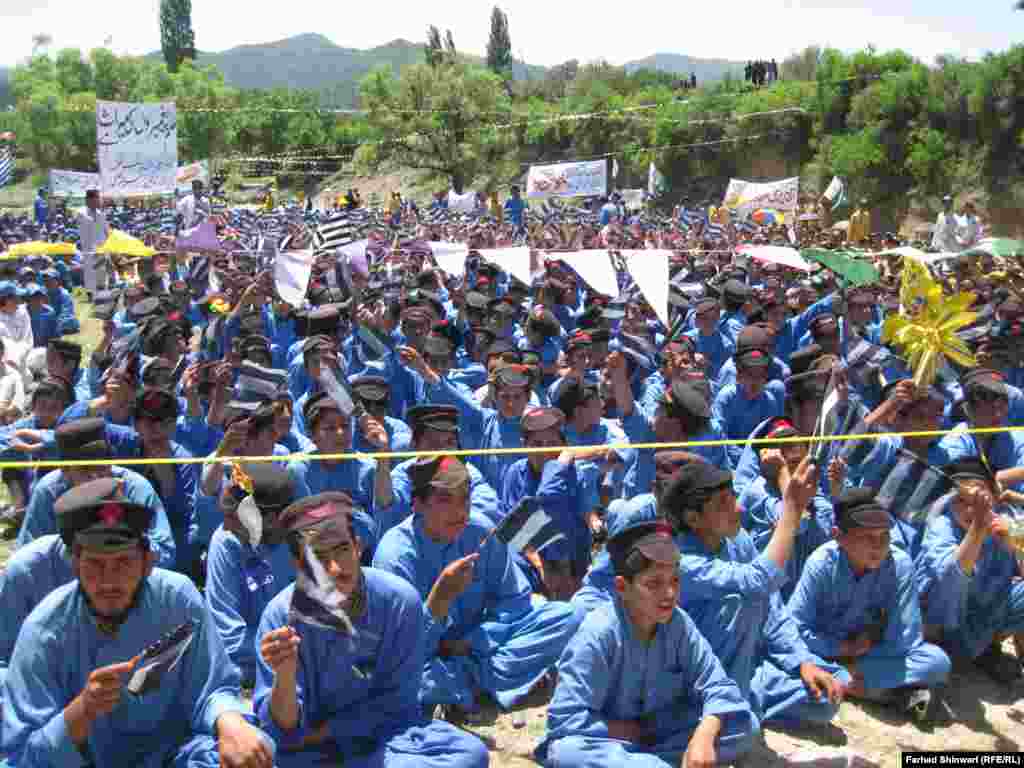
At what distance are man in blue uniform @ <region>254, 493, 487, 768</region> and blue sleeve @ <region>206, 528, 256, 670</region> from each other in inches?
39.3

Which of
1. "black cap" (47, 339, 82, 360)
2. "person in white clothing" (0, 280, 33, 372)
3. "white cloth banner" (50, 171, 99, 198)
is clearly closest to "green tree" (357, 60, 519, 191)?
"white cloth banner" (50, 171, 99, 198)

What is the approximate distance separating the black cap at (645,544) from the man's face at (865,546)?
1.25 meters

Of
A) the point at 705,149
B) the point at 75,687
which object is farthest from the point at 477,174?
the point at 75,687

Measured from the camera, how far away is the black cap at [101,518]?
138 inches

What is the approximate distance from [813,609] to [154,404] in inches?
155

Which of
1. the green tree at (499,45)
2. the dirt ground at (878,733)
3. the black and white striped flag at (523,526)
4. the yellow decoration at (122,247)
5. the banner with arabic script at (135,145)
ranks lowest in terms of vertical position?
the dirt ground at (878,733)

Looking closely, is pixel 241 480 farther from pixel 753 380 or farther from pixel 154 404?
pixel 753 380

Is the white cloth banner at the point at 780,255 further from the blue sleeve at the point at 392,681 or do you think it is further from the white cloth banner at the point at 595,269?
the blue sleeve at the point at 392,681

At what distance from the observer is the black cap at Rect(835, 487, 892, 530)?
470 cm

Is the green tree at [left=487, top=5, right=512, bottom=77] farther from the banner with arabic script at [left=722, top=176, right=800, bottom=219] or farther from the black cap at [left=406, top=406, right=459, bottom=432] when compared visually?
the black cap at [left=406, top=406, right=459, bottom=432]

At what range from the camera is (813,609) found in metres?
4.94

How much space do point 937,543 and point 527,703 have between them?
2.23m

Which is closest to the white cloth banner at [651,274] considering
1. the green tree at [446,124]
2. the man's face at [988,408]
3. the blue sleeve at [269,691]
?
the man's face at [988,408]

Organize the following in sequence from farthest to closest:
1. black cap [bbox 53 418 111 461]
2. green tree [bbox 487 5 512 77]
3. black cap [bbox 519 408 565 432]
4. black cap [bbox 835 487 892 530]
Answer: green tree [bbox 487 5 512 77] → black cap [bbox 519 408 565 432] → black cap [bbox 53 418 111 461] → black cap [bbox 835 487 892 530]
